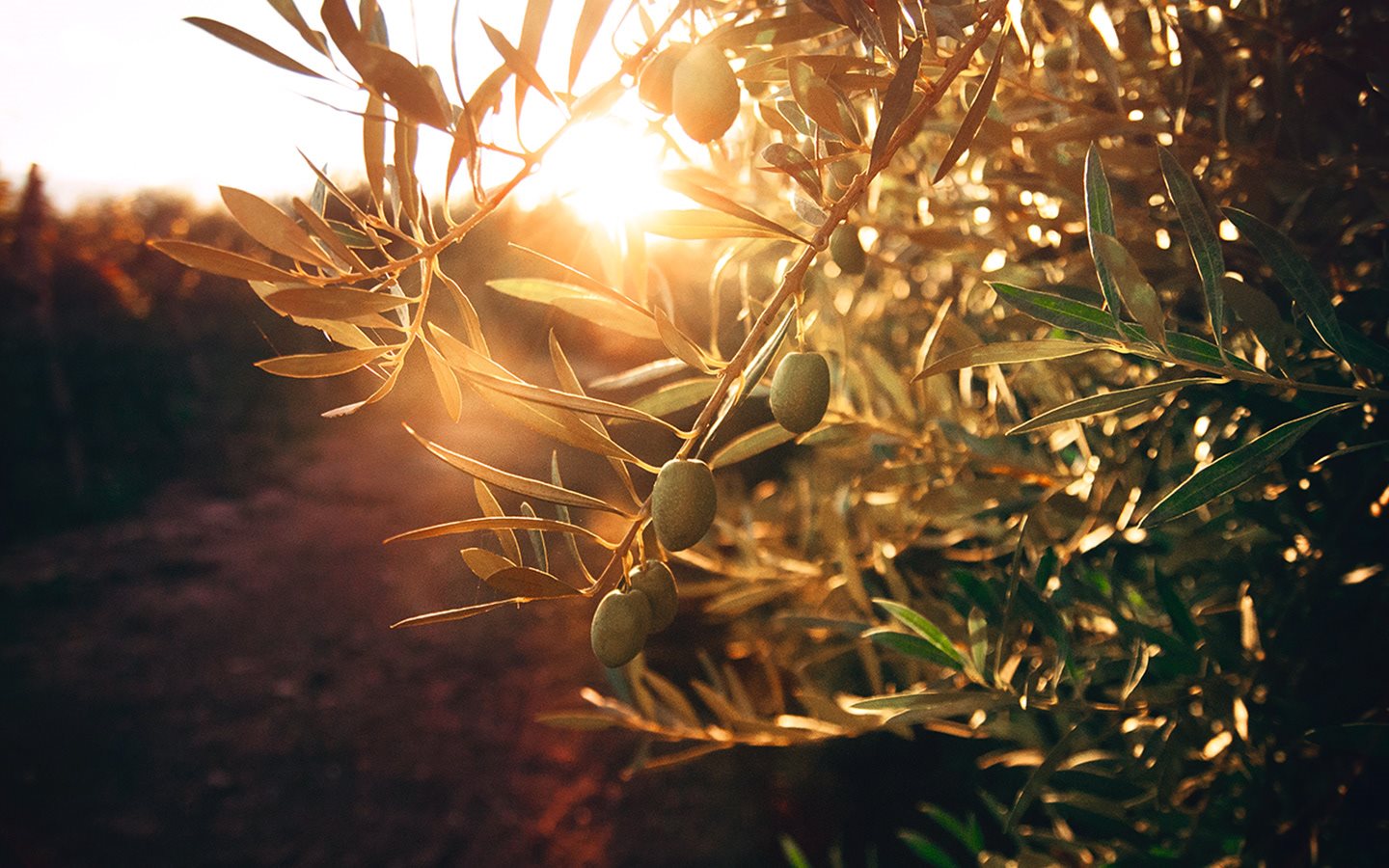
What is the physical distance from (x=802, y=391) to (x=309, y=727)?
3525 mm

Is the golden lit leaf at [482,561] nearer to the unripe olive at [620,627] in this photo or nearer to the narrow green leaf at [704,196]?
the unripe olive at [620,627]

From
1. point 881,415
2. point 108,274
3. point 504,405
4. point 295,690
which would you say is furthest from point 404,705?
point 108,274

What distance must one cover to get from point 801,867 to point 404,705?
2.90 m

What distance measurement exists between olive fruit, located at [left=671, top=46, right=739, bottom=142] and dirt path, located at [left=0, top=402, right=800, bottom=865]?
8.27ft

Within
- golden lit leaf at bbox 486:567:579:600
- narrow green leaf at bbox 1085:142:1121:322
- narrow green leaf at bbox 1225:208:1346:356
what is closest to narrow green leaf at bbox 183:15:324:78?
golden lit leaf at bbox 486:567:579:600

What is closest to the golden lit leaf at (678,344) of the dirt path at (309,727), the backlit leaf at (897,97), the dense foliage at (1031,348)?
the dense foliage at (1031,348)

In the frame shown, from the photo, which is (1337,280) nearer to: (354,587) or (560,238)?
(560,238)

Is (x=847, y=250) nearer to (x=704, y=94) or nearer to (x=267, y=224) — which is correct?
(x=704, y=94)

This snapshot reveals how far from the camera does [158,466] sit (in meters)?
6.66

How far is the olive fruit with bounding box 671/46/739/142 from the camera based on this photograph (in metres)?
0.35

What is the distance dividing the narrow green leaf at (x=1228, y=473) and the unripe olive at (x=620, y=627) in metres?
0.24

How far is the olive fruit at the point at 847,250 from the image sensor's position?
0.52m

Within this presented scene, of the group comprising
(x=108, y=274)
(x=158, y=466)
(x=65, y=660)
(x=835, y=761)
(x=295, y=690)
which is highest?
(x=108, y=274)

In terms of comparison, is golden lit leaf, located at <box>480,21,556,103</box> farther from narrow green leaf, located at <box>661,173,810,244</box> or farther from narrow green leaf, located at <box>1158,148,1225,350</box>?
narrow green leaf, located at <box>1158,148,1225,350</box>
